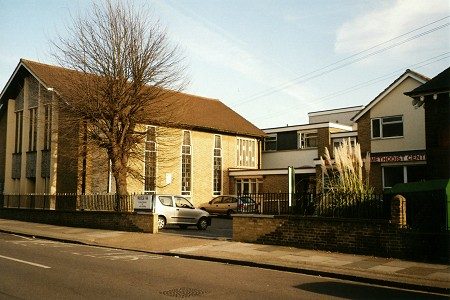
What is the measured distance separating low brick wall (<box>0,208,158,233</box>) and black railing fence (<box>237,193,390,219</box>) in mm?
5745

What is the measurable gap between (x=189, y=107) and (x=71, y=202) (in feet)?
43.2

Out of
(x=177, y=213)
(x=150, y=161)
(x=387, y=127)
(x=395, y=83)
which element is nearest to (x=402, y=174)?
(x=387, y=127)

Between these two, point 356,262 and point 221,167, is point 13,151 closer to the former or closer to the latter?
point 221,167

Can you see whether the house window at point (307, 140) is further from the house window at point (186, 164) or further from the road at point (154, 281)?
the road at point (154, 281)

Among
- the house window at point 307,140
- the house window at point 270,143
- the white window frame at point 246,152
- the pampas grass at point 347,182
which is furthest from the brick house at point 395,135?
the pampas grass at point 347,182

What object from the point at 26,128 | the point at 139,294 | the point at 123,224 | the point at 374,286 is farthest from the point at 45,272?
the point at 26,128

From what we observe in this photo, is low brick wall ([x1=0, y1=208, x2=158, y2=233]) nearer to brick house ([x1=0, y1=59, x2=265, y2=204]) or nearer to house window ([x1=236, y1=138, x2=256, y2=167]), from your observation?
brick house ([x1=0, y1=59, x2=265, y2=204])

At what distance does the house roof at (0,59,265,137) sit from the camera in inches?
997

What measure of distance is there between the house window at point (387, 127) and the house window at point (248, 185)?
31.7ft

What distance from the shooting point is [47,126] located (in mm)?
28484

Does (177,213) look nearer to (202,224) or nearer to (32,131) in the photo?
(202,224)

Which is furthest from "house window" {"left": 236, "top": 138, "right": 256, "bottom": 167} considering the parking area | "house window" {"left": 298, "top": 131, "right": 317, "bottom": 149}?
the parking area

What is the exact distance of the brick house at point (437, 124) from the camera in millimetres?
17391

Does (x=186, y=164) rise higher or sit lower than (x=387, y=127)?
lower
